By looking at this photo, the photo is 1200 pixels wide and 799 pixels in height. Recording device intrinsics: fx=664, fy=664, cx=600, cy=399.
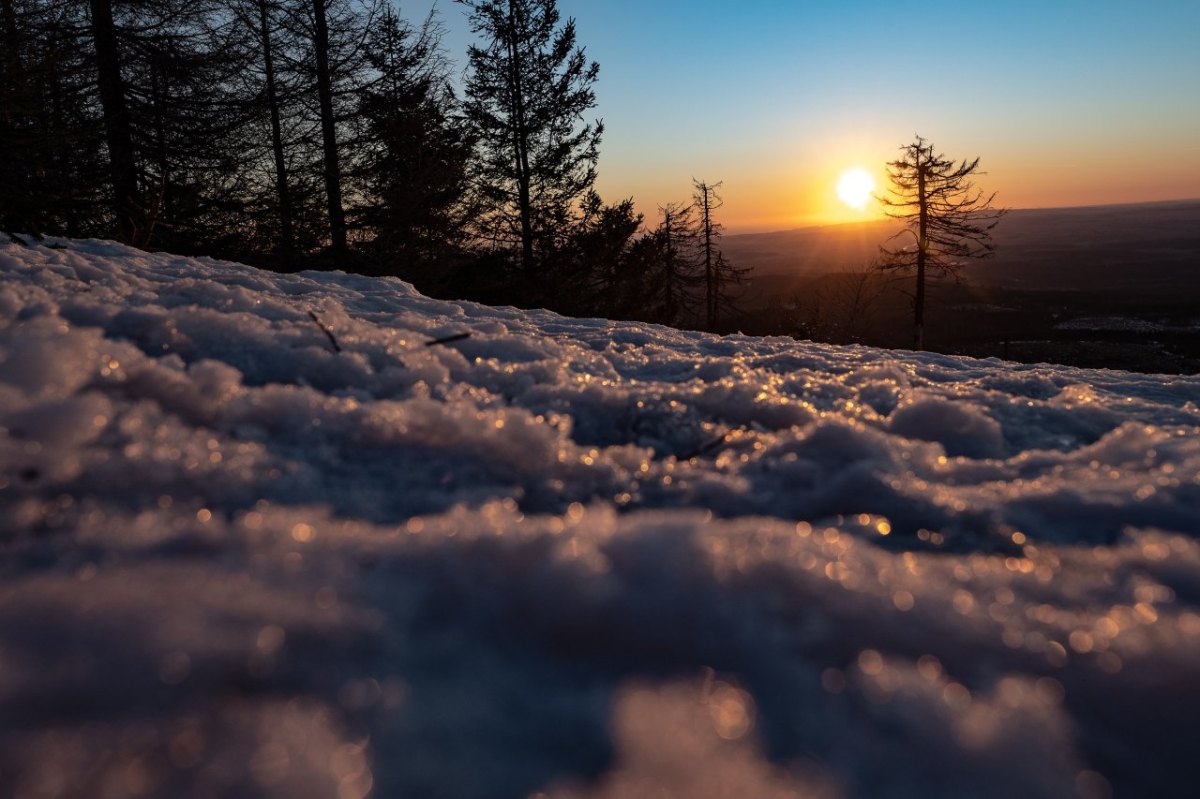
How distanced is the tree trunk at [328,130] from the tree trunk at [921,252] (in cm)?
2283

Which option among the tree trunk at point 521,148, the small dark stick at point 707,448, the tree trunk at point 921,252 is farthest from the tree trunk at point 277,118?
the tree trunk at point 921,252

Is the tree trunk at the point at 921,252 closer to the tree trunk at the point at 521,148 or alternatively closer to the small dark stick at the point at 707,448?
the tree trunk at the point at 521,148

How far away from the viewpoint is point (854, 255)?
439 feet

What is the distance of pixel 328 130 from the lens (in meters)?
14.9

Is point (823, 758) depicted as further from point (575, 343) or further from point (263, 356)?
point (575, 343)

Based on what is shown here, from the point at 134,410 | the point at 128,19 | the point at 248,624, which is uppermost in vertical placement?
the point at 128,19

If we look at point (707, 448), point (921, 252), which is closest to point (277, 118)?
point (707, 448)

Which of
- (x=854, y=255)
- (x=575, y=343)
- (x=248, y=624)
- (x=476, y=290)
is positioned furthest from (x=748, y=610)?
(x=854, y=255)

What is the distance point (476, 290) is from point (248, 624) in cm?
1834

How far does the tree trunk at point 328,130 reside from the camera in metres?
14.4

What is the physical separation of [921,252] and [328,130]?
960 inches

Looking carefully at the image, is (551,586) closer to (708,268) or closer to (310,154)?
(310,154)

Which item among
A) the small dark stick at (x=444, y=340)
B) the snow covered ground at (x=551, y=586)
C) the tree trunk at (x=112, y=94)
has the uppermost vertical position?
the tree trunk at (x=112, y=94)

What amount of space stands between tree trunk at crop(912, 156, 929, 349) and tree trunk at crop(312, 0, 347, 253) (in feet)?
74.9
